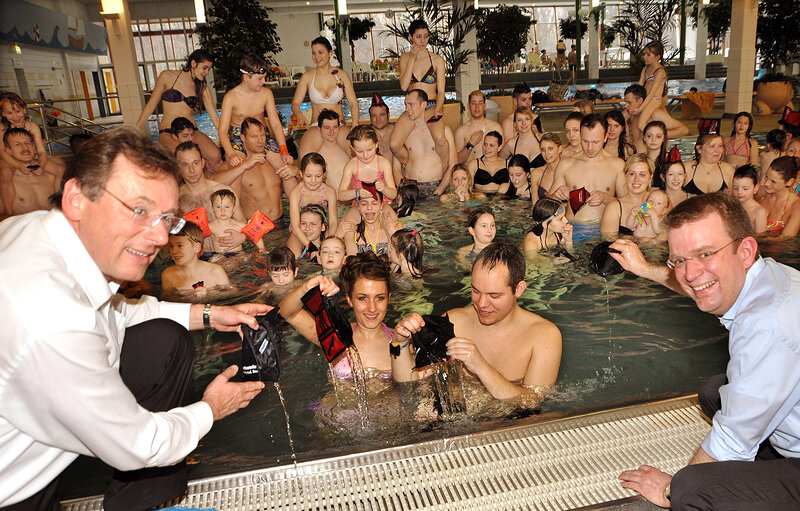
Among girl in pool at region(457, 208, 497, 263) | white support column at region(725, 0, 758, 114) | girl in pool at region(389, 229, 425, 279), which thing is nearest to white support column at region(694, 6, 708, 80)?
white support column at region(725, 0, 758, 114)

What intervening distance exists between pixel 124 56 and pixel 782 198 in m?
10.8

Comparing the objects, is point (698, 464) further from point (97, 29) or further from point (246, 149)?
point (97, 29)

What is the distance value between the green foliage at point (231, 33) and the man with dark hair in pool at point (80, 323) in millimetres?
12611

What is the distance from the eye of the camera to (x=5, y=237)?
180 cm

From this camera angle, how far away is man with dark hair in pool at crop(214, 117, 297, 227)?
6.92m

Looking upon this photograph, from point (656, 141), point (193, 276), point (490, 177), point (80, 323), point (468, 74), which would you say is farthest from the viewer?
point (468, 74)

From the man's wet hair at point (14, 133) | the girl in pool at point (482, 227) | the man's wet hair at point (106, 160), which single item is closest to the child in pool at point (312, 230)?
the girl in pool at point (482, 227)

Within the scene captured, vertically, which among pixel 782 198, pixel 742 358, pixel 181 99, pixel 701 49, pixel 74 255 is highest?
pixel 701 49

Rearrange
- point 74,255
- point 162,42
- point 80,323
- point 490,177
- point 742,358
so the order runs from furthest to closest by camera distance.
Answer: point 162,42, point 490,177, point 742,358, point 74,255, point 80,323

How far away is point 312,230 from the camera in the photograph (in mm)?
6148

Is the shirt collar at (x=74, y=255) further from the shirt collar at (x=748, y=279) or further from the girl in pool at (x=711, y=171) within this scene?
the girl in pool at (x=711, y=171)

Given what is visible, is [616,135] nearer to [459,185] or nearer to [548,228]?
[459,185]

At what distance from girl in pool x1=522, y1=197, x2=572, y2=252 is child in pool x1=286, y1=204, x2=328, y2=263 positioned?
6.98 ft

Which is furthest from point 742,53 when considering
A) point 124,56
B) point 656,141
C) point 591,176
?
point 124,56
